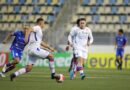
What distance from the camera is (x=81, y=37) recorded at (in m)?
18.2

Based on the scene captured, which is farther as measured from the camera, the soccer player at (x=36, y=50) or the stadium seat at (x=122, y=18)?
the stadium seat at (x=122, y=18)

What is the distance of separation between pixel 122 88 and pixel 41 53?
123 inches

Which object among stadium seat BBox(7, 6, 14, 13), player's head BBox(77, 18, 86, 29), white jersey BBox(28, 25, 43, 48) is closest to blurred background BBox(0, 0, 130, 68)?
stadium seat BBox(7, 6, 14, 13)

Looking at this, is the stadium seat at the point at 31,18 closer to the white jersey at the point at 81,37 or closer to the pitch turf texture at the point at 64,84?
the white jersey at the point at 81,37

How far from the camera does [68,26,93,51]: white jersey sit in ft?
59.4

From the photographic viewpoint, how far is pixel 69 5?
39.1m

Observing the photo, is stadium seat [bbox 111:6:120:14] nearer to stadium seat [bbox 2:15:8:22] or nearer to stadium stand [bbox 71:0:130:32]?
stadium stand [bbox 71:0:130:32]

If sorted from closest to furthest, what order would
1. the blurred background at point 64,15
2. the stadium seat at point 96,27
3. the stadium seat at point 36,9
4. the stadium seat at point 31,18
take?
the blurred background at point 64,15 → the stadium seat at point 96,27 → the stadium seat at point 31,18 → the stadium seat at point 36,9

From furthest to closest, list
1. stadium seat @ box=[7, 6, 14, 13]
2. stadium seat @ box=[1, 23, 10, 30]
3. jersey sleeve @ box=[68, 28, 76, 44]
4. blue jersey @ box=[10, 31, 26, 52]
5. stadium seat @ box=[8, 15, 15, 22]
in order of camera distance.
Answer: stadium seat @ box=[7, 6, 14, 13] → stadium seat @ box=[8, 15, 15, 22] → stadium seat @ box=[1, 23, 10, 30] → blue jersey @ box=[10, 31, 26, 52] → jersey sleeve @ box=[68, 28, 76, 44]

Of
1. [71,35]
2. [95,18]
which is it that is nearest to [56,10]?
[95,18]

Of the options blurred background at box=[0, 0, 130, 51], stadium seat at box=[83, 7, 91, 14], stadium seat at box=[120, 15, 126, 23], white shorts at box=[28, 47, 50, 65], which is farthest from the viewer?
stadium seat at box=[83, 7, 91, 14]

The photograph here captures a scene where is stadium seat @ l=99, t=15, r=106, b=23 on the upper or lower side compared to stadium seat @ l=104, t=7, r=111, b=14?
lower

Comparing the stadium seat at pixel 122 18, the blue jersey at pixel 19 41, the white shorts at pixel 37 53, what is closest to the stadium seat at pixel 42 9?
the stadium seat at pixel 122 18

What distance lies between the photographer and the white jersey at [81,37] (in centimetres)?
1809
